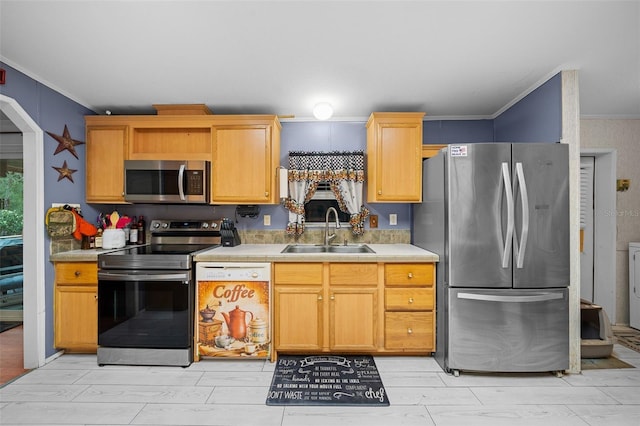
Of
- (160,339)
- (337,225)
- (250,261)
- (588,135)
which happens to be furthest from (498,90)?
(160,339)

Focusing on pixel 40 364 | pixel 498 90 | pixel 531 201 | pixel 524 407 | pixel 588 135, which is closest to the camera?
pixel 524 407

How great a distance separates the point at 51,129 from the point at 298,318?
8.80 ft

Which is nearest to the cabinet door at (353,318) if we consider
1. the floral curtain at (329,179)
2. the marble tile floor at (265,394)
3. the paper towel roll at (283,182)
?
the marble tile floor at (265,394)

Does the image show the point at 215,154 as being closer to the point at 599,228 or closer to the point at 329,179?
the point at 329,179

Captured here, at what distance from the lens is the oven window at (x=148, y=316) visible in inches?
97.7

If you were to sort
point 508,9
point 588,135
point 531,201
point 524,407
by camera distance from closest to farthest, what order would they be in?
point 508,9 → point 524,407 → point 531,201 → point 588,135

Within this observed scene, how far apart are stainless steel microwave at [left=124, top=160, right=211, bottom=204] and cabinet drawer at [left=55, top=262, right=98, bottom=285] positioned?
68cm

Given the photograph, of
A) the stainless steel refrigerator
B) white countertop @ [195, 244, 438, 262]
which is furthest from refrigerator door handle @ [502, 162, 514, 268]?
white countertop @ [195, 244, 438, 262]

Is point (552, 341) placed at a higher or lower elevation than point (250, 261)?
lower


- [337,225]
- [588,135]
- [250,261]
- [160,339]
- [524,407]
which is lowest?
[524,407]

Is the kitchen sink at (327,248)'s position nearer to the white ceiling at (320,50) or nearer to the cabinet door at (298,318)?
the cabinet door at (298,318)

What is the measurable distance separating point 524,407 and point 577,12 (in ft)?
7.86

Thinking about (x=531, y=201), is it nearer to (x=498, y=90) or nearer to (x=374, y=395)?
(x=498, y=90)

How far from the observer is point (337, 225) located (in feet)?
10.5
